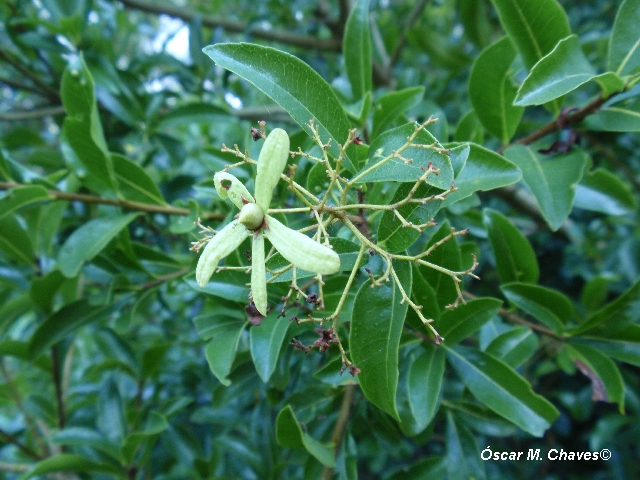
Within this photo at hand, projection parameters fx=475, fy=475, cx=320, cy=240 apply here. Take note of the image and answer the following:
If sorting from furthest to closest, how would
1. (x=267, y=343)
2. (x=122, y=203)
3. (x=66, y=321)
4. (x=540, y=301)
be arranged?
(x=66, y=321), (x=122, y=203), (x=540, y=301), (x=267, y=343)

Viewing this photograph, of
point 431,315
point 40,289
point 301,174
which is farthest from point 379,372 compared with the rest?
point 40,289

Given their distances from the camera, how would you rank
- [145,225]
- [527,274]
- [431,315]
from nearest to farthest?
1. [431,315]
2. [527,274]
3. [145,225]

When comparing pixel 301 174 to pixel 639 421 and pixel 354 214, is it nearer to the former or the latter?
pixel 354 214

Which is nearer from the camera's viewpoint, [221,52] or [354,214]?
[221,52]

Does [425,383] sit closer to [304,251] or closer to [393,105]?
[304,251]

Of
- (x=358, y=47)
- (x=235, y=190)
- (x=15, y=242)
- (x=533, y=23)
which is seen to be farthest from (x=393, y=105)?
(x=15, y=242)

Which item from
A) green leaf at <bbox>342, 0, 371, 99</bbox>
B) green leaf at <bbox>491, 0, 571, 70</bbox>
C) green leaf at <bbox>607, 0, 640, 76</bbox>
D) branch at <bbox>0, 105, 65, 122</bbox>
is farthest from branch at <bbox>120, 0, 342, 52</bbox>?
green leaf at <bbox>607, 0, 640, 76</bbox>

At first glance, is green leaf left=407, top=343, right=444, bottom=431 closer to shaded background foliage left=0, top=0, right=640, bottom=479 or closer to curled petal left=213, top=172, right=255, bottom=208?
shaded background foliage left=0, top=0, right=640, bottom=479
